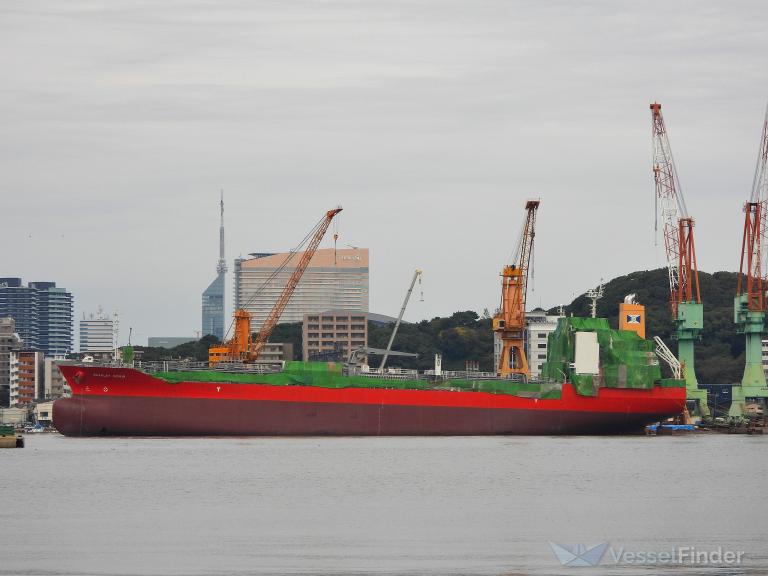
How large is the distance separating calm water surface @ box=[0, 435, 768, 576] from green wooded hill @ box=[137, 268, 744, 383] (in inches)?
3571

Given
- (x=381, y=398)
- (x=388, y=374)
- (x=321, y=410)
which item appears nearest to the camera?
(x=321, y=410)

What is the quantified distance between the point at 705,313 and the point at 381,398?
92749mm

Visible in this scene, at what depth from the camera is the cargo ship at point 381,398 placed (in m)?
80.5

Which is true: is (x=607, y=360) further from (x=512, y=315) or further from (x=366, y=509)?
(x=366, y=509)

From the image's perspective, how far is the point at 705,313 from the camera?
170375mm

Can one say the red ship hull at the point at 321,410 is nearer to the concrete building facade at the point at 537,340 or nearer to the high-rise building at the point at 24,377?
the concrete building facade at the point at 537,340

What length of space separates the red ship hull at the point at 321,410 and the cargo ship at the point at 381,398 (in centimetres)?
6

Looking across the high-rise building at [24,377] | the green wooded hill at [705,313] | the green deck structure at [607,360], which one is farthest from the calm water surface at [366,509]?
the high-rise building at [24,377]

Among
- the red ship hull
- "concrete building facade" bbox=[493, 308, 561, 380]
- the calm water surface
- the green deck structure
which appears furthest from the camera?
"concrete building facade" bbox=[493, 308, 561, 380]

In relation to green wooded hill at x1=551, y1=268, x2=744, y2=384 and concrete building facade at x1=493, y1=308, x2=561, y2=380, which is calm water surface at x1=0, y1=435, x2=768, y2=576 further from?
green wooded hill at x1=551, y1=268, x2=744, y2=384

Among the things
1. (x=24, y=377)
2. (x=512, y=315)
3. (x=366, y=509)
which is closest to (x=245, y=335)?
(x=512, y=315)

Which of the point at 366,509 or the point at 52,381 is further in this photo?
the point at 52,381

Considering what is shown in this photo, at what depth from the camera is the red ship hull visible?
80.3 m

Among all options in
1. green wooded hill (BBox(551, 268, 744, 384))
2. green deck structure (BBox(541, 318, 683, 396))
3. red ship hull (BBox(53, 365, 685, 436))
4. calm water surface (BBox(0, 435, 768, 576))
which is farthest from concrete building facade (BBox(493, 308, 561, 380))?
calm water surface (BBox(0, 435, 768, 576))
